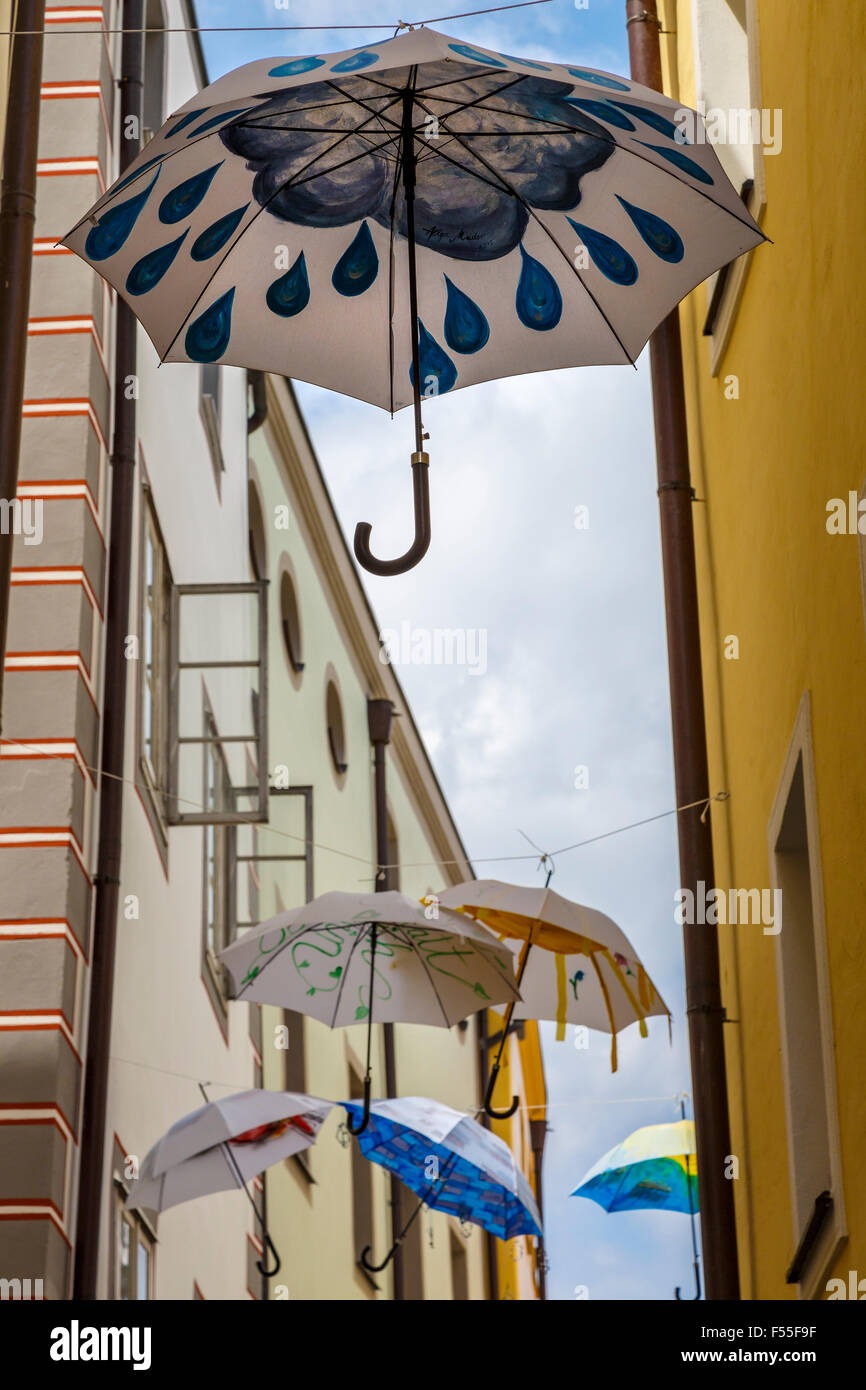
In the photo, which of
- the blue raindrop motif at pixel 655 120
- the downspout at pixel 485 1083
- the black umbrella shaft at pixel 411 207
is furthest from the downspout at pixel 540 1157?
the blue raindrop motif at pixel 655 120

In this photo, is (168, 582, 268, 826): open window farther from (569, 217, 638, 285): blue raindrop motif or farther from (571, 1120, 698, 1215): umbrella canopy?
(569, 217, 638, 285): blue raindrop motif

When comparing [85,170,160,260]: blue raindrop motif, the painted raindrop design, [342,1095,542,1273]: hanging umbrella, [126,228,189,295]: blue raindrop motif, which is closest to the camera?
the painted raindrop design

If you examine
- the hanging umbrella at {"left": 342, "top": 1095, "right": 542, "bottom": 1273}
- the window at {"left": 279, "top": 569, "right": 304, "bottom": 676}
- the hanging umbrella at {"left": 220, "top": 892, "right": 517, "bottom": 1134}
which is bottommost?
the hanging umbrella at {"left": 342, "top": 1095, "right": 542, "bottom": 1273}

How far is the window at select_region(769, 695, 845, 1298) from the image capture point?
6.91m

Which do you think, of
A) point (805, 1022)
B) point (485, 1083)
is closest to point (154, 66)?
point (805, 1022)

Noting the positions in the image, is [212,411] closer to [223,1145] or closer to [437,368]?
[223,1145]

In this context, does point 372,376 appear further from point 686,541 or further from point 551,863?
point 551,863

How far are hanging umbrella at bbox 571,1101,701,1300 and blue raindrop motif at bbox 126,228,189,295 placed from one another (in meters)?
11.3

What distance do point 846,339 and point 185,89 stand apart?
10177 mm

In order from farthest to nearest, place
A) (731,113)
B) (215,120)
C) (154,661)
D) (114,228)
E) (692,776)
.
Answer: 1. (154,661)
2. (692,776)
3. (731,113)
4. (114,228)
5. (215,120)

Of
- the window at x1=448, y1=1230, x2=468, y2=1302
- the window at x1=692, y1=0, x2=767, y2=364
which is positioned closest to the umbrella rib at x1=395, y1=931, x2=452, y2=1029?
the window at x1=692, y1=0, x2=767, y2=364

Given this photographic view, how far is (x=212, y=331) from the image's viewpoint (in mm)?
7551

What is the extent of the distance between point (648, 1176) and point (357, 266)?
11302 millimetres
